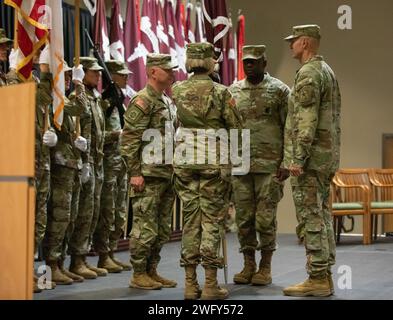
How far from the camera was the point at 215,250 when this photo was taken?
17.5ft

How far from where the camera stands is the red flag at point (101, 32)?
28.5 ft

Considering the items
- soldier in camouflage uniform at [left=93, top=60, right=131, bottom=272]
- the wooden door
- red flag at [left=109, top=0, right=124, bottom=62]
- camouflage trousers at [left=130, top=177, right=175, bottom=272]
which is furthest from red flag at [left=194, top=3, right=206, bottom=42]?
camouflage trousers at [left=130, top=177, right=175, bottom=272]

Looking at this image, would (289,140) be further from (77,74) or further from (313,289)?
(77,74)

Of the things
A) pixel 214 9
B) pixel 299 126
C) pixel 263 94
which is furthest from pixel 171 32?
pixel 299 126

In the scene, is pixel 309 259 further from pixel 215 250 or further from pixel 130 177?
pixel 130 177

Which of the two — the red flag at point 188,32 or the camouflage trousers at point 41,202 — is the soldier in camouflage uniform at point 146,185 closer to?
the camouflage trousers at point 41,202

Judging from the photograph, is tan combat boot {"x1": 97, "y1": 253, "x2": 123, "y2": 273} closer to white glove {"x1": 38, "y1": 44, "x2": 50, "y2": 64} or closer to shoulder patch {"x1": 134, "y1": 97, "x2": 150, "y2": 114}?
shoulder patch {"x1": 134, "y1": 97, "x2": 150, "y2": 114}

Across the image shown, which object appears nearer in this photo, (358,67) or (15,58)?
(15,58)

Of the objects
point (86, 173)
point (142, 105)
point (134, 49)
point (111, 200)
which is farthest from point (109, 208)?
point (134, 49)

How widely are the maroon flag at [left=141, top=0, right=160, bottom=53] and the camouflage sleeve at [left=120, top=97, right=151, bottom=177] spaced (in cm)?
380

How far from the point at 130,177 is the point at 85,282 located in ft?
3.35

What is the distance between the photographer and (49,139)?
5902 millimetres

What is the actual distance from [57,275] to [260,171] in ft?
5.72

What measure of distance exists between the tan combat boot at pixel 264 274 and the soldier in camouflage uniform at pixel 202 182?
Answer: 712 mm
